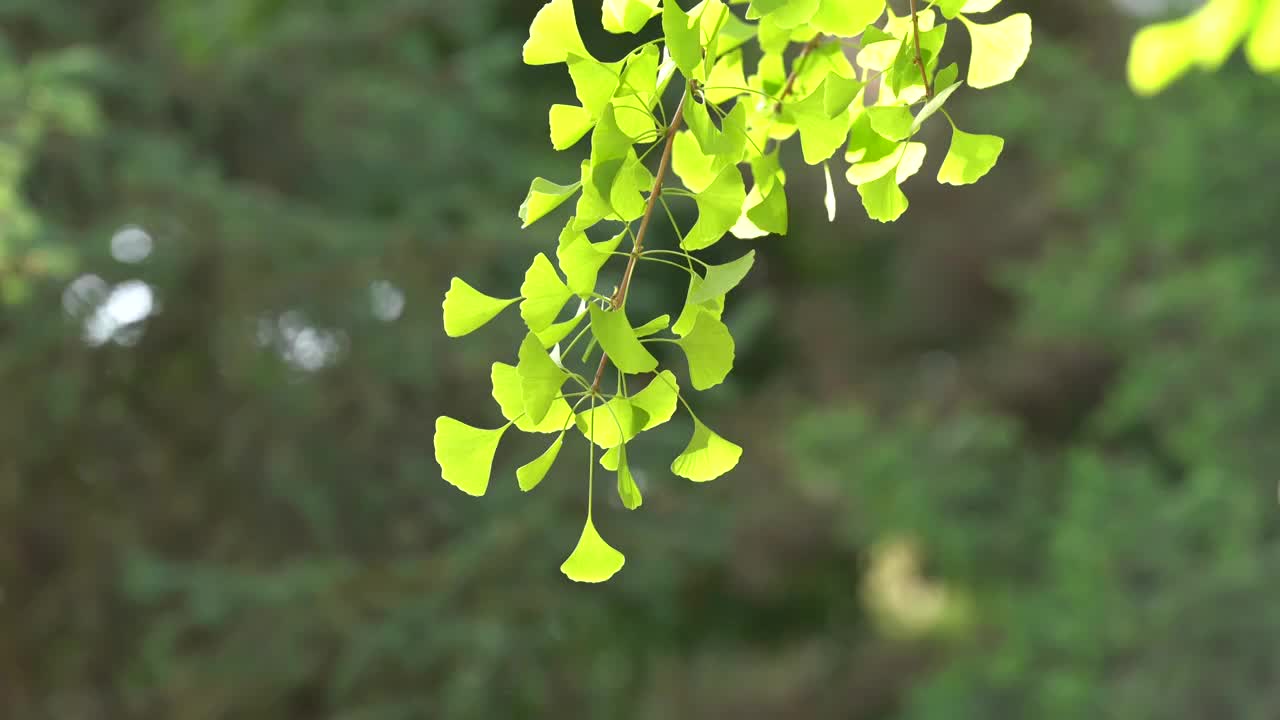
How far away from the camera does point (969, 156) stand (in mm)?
631

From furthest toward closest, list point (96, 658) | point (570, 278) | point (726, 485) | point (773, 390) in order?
point (773, 390) < point (726, 485) < point (96, 658) < point (570, 278)

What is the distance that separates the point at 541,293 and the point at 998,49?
0.27m

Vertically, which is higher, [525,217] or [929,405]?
[525,217]

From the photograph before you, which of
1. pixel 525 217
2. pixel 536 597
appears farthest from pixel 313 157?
pixel 525 217

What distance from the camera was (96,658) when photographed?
4.44 metres

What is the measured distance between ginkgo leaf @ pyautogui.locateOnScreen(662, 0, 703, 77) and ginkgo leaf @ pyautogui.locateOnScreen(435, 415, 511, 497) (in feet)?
0.59

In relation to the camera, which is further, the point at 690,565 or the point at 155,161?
the point at 690,565

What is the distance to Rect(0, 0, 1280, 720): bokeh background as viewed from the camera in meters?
4.00

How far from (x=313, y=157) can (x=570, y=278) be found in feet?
14.9

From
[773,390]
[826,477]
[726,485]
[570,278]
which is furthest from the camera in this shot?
[773,390]

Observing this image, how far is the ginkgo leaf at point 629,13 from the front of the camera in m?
0.58

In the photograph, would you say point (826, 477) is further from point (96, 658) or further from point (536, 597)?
point (96, 658)

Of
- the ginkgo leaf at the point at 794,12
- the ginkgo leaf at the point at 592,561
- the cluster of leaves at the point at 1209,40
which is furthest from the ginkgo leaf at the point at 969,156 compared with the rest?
the cluster of leaves at the point at 1209,40

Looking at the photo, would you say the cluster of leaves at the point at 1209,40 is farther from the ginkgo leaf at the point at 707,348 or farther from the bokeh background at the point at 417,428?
the bokeh background at the point at 417,428
